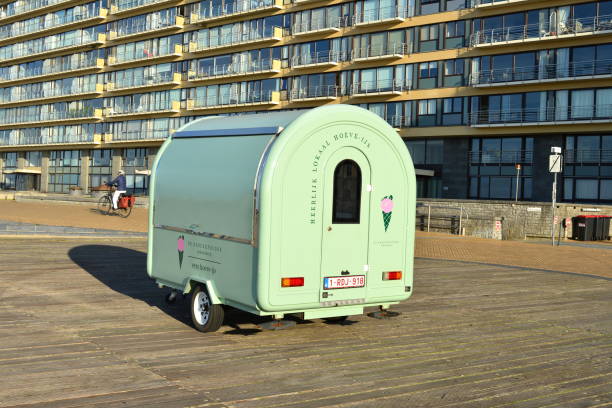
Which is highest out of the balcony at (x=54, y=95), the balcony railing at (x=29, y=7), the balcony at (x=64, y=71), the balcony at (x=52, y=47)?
the balcony railing at (x=29, y=7)

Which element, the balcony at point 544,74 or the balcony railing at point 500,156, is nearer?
the balcony at point 544,74

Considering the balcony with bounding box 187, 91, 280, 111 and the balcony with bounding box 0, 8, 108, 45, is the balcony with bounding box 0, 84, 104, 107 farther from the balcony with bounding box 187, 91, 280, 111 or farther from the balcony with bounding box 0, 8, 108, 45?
the balcony with bounding box 187, 91, 280, 111

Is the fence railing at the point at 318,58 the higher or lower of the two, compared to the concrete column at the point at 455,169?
higher

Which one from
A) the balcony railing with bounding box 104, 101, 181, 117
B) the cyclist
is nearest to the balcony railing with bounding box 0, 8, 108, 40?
the balcony railing with bounding box 104, 101, 181, 117

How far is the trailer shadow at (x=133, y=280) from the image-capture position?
9023 mm

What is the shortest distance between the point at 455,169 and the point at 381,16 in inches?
477

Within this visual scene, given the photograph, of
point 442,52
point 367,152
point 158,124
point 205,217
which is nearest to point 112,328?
point 205,217

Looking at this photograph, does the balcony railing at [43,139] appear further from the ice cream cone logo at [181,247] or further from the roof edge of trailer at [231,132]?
the ice cream cone logo at [181,247]

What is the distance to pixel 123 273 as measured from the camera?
43.4 feet

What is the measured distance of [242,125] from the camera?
8227 millimetres

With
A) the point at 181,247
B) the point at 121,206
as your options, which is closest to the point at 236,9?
the point at 121,206

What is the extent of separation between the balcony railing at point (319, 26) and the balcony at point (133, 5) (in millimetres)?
14931

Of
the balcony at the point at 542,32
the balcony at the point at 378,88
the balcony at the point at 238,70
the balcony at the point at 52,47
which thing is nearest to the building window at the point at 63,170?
the balcony at the point at 52,47

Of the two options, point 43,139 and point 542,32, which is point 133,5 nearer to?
point 43,139
